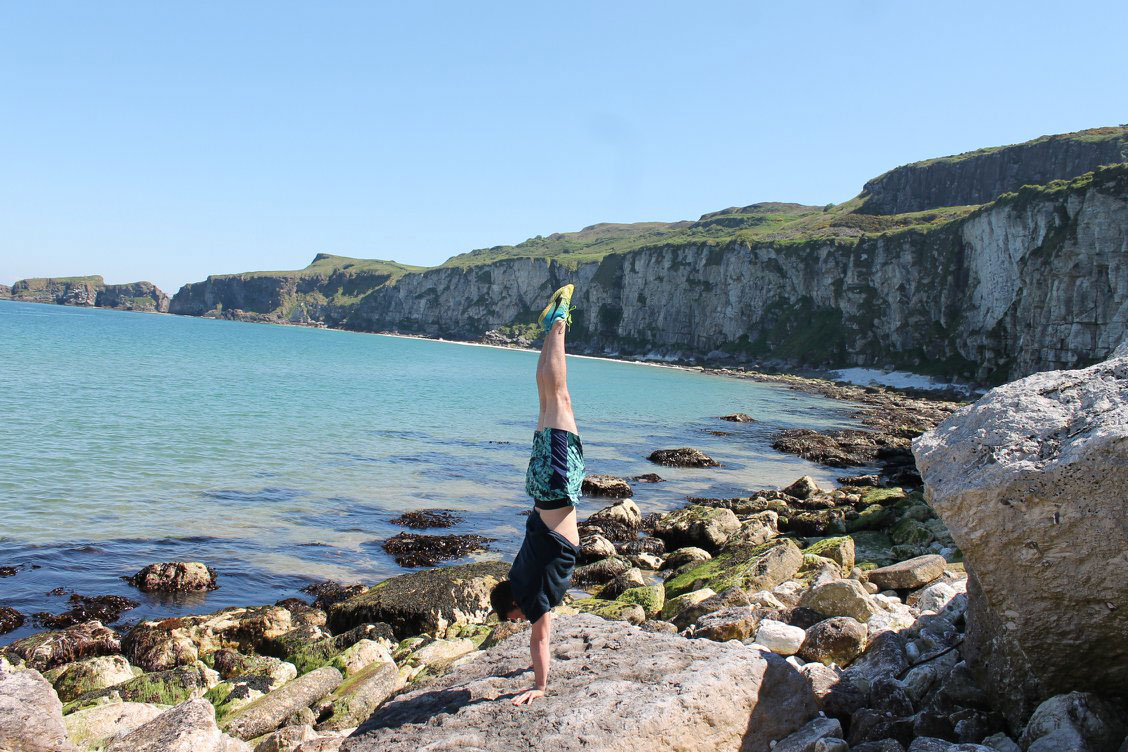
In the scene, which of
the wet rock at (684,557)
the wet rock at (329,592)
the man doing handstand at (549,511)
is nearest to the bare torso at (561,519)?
the man doing handstand at (549,511)

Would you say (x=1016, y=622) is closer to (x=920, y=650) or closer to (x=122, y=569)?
(x=920, y=650)

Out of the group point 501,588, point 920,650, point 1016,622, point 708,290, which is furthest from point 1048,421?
point 708,290

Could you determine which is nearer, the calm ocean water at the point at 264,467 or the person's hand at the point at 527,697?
the person's hand at the point at 527,697

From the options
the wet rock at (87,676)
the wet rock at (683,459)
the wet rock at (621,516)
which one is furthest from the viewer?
the wet rock at (683,459)

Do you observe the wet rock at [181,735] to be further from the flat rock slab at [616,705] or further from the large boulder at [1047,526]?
the large boulder at [1047,526]

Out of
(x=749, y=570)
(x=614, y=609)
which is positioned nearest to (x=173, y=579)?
(x=614, y=609)

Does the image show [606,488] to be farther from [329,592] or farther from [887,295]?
[887,295]

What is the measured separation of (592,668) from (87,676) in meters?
7.26

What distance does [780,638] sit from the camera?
7.48 meters

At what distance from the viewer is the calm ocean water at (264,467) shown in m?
15.1

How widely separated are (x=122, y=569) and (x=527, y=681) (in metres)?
11.8

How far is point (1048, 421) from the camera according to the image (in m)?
5.16

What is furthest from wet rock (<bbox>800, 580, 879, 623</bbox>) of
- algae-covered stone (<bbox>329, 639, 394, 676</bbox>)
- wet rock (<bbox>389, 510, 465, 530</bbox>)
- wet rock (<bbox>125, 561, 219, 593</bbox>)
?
wet rock (<bbox>389, 510, 465, 530</bbox>)

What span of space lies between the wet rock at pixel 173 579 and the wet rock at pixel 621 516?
957 centimetres
